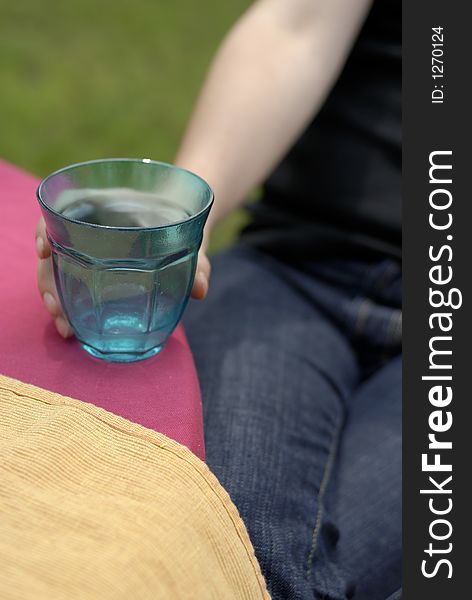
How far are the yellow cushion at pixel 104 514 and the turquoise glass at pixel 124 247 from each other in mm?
86

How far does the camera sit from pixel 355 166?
1.14 metres

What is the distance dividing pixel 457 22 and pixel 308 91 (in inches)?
7.5

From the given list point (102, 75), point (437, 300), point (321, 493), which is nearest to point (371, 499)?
point (321, 493)

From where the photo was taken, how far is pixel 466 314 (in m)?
0.92

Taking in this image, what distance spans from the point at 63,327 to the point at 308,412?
0.32m

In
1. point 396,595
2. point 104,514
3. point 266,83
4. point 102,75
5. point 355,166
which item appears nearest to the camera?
point 104,514

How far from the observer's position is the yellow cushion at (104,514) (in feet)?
1.62

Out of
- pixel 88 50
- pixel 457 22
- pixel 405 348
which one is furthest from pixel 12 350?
pixel 88 50

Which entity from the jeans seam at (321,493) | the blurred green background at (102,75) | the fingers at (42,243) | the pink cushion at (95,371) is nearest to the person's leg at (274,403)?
the jeans seam at (321,493)

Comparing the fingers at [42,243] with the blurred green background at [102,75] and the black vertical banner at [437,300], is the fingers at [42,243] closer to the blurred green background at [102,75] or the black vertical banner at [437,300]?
the black vertical banner at [437,300]

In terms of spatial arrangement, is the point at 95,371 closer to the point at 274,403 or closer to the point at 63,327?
the point at 63,327

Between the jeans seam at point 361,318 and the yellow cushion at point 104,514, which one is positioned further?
the jeans seam at point 361,318

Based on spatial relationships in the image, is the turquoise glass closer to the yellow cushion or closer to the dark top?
the yellow cushion

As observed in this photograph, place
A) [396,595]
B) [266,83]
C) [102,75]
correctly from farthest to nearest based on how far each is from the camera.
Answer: [102,75] < [266,83] < [396,595]
